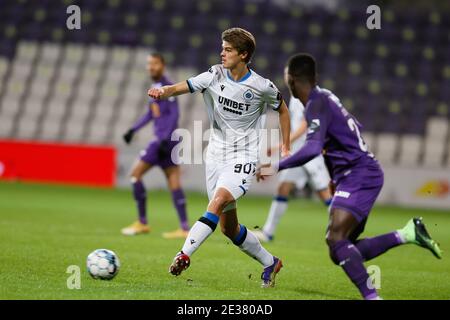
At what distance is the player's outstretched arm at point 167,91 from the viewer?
6484 millimetres

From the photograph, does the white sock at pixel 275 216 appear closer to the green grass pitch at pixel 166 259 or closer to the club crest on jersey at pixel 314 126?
the green grass pitch at pixel 166 259

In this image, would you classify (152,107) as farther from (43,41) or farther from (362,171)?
(43,41)

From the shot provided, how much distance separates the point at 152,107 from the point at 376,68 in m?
11.3

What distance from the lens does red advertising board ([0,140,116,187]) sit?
18.0 meters

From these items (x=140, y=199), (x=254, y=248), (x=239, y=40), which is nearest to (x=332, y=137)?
(x=239, y=40)

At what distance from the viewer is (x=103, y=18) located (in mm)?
22312

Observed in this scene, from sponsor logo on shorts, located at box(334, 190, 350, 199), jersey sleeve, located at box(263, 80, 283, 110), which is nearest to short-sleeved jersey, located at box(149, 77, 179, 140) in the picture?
jersey sleeve, located at box(263, 80, 283, 110)

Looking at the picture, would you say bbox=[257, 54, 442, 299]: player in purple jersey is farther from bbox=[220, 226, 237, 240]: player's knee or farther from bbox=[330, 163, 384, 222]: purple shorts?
bbox=[220, 226, 237, 240]: player's knee

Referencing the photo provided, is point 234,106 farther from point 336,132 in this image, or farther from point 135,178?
point 135,178

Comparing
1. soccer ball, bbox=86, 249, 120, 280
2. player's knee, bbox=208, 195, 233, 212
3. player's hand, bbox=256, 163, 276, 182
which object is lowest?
soccer ball, bbox=86, 249, 120, 280

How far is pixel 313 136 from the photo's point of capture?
604 cm

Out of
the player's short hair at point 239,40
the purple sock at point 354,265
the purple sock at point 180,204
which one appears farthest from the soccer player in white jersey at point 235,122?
the purple sock at point 180,204

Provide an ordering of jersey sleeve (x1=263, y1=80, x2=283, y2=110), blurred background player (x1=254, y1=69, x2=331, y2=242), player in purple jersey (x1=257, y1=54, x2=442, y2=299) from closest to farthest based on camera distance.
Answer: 1. player in purple jersey (x1=257, y1=54, x2=442, y2=299)
2. jersey sleeve (x1=263, y1=80, x2=283, y2=110)
3. blurred background player (x1=254, y1=69, x2=331, y2=242)

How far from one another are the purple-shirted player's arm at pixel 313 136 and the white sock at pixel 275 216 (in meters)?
Result: 4.54
